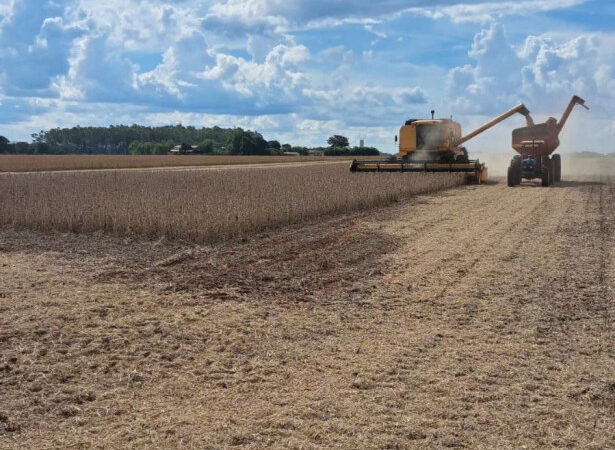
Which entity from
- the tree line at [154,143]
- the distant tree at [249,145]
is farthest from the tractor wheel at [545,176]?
the distant tree at [249,145]

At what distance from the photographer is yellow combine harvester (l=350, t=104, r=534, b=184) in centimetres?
2545

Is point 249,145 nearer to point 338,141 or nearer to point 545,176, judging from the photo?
point 338,141

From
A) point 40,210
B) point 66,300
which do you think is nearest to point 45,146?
point 40,210

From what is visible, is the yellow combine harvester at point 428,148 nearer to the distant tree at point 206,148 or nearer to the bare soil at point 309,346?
the bare soil at point 309,346

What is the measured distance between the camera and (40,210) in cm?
1366

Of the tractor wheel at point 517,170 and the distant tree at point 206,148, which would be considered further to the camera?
the distant tree at point 206,148

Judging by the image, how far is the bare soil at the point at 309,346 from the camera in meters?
4.07

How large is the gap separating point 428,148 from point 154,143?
94.5 m

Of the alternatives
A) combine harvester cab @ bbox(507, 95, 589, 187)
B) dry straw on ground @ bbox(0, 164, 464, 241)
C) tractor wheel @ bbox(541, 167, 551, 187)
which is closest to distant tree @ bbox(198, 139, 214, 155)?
combine harvester cab @ bbox(507, 95, 589, 187)

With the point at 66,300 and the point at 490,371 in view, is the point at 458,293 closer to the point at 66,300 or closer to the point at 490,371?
the point at 490,371

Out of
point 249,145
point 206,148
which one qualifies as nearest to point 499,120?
point 249,145

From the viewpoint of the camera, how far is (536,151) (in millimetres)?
24297

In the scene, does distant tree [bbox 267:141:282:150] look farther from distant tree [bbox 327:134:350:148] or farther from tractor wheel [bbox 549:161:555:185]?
tractor wheel [bbox 549:161:555:185]

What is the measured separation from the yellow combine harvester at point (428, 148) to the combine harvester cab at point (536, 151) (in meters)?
1.60
